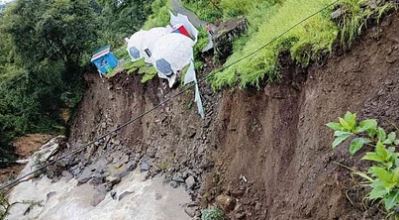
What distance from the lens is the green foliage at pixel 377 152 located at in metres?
3.27

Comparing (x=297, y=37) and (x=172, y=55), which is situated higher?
(x=297, y=37)

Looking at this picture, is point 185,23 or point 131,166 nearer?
point 185,23

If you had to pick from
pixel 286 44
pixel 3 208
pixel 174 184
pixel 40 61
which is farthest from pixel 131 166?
pixel 286 44

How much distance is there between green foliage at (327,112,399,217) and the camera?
10.7 feet

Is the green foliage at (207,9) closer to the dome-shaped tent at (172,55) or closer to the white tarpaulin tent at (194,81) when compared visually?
the dome-shaped tent at (172,55)

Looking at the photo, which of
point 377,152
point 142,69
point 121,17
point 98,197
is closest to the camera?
point 377,152

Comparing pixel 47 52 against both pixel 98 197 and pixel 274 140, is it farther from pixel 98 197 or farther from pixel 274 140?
pixel 274 140

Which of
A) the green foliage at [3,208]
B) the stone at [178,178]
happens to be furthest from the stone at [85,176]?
the stone at [178,178]

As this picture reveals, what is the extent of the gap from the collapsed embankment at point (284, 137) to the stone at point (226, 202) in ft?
0.26

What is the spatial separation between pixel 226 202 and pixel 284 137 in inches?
58.3

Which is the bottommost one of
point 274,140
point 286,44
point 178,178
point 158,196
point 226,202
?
point 158,196

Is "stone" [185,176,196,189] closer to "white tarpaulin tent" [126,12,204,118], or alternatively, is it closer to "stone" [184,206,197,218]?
"stone" [184,206,197,218]

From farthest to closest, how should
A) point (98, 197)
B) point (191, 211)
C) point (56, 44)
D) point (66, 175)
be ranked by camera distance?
1. point (56, 44)
2. point (66, 175)
3. point (98, 197)
4. point (191, 211)

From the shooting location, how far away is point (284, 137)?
6.11 m
